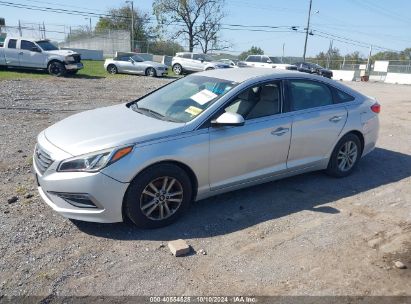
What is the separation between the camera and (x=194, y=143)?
12.7 ft

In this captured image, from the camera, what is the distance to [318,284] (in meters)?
3.10

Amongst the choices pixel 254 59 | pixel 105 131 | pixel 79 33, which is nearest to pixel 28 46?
pixel 105 131

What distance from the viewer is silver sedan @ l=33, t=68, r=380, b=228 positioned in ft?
11.5


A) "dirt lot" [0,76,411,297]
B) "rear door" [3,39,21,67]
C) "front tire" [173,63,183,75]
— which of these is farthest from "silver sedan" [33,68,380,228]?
"front tire" [173,63,183,75]

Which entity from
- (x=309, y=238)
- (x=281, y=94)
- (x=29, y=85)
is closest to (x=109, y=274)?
(x=309, y=238)

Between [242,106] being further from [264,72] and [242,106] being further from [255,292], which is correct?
[255,292]

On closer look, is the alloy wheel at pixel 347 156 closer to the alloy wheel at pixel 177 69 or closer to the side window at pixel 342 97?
the side window at pixel 342 97

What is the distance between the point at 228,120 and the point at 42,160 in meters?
Result: 1.91

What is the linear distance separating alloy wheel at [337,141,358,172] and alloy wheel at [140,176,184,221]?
267 cm

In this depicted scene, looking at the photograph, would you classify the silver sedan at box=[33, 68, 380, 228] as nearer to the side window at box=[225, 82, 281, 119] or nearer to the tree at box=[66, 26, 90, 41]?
the side window at box=[225, 82, 281, 119]

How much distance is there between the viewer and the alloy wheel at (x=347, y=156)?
213 inches

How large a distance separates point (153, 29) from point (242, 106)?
6357 centimetres

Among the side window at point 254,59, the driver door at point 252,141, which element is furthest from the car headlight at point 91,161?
the side window at point 254,59

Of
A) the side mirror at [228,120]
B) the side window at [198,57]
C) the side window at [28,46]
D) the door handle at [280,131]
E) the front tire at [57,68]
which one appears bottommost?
the front tire at [57,68]
